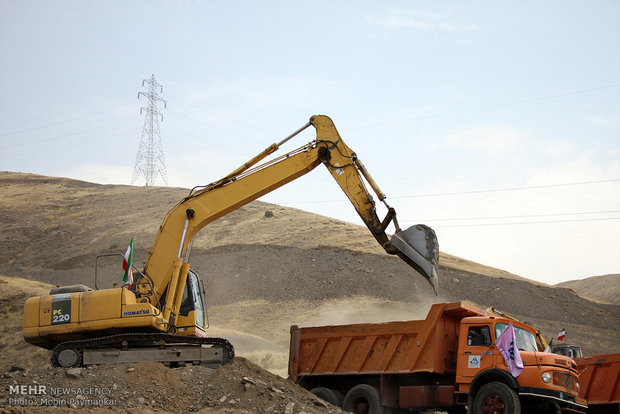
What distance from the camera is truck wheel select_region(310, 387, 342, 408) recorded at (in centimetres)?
1633

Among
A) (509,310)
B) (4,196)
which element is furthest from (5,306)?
(4,196)

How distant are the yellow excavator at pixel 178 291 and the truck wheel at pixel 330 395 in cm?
300

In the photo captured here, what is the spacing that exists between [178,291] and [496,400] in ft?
24.7

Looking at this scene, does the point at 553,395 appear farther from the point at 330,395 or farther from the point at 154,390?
the point at 154,390

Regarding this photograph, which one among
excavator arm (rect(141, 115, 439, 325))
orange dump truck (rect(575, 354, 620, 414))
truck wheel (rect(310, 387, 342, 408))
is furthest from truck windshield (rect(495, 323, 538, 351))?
truck wheel (rect(310, 387, 342, 408))

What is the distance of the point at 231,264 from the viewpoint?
5566cm

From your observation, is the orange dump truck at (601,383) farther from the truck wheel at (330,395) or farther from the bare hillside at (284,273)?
the bare hillside at (284,273)

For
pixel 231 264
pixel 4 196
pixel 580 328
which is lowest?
pixel 580 328

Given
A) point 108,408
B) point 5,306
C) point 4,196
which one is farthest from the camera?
point 4,196

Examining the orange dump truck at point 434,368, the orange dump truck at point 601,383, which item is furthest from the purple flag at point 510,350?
the orange dump truck at point 601,383

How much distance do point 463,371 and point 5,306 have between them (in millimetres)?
26104

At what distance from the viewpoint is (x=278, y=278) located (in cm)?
5209

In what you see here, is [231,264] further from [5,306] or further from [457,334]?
[457,334]

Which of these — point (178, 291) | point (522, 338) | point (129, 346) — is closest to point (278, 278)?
point (178, 291)
